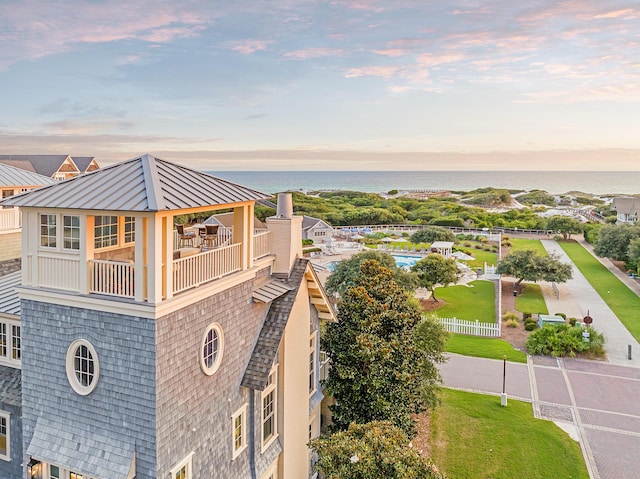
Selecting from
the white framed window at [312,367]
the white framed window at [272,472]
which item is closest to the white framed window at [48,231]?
the white framed window at [272,472]

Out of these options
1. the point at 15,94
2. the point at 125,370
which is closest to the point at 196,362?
the point at 125,370

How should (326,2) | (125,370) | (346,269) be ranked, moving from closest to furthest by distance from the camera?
(125,370) → (326,2) → (346,269)

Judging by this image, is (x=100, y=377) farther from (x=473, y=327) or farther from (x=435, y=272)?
(x=435, y=272)

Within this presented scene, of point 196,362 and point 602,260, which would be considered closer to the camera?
point 196,362

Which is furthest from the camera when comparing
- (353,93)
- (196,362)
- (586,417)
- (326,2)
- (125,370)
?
(353,93)

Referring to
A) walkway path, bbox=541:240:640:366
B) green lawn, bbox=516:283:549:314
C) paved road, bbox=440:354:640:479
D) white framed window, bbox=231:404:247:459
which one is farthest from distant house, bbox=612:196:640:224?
white framed window, bbox=231:404:247:459

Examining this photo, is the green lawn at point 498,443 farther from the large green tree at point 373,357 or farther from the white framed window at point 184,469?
the white framed window at point 184,469

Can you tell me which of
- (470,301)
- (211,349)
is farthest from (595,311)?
(211,349)

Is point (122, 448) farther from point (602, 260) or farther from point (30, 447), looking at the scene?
point (602, 260)
